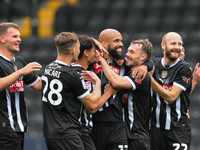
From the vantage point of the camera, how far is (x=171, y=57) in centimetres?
478

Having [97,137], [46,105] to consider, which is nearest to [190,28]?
[97,137]

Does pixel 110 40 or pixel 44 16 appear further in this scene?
pixel 44 16

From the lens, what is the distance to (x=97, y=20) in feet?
29.8

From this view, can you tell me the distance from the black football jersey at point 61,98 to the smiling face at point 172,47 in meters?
1.70

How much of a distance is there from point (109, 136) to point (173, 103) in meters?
1.14

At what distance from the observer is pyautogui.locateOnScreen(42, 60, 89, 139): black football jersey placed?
11.5 ft

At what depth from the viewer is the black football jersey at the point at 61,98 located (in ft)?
11.5

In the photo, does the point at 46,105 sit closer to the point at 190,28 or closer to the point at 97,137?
the point at 97,137

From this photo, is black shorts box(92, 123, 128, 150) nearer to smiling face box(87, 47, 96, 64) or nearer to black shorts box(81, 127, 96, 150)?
black shorts box(81, 127, 96, 150)

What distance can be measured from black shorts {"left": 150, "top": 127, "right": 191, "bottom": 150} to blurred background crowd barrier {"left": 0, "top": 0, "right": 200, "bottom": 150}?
4035 mm

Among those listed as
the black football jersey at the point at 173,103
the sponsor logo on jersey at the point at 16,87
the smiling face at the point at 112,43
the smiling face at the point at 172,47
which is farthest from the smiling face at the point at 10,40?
the smiling face at the point at 172,47

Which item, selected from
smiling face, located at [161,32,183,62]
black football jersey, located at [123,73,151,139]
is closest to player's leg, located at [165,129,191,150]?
black football jersey, located at [123,73,151,139]

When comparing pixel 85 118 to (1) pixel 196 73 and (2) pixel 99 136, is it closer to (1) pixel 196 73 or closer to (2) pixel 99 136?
(2) pixel 99 136

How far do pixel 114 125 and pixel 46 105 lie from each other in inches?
37.0
